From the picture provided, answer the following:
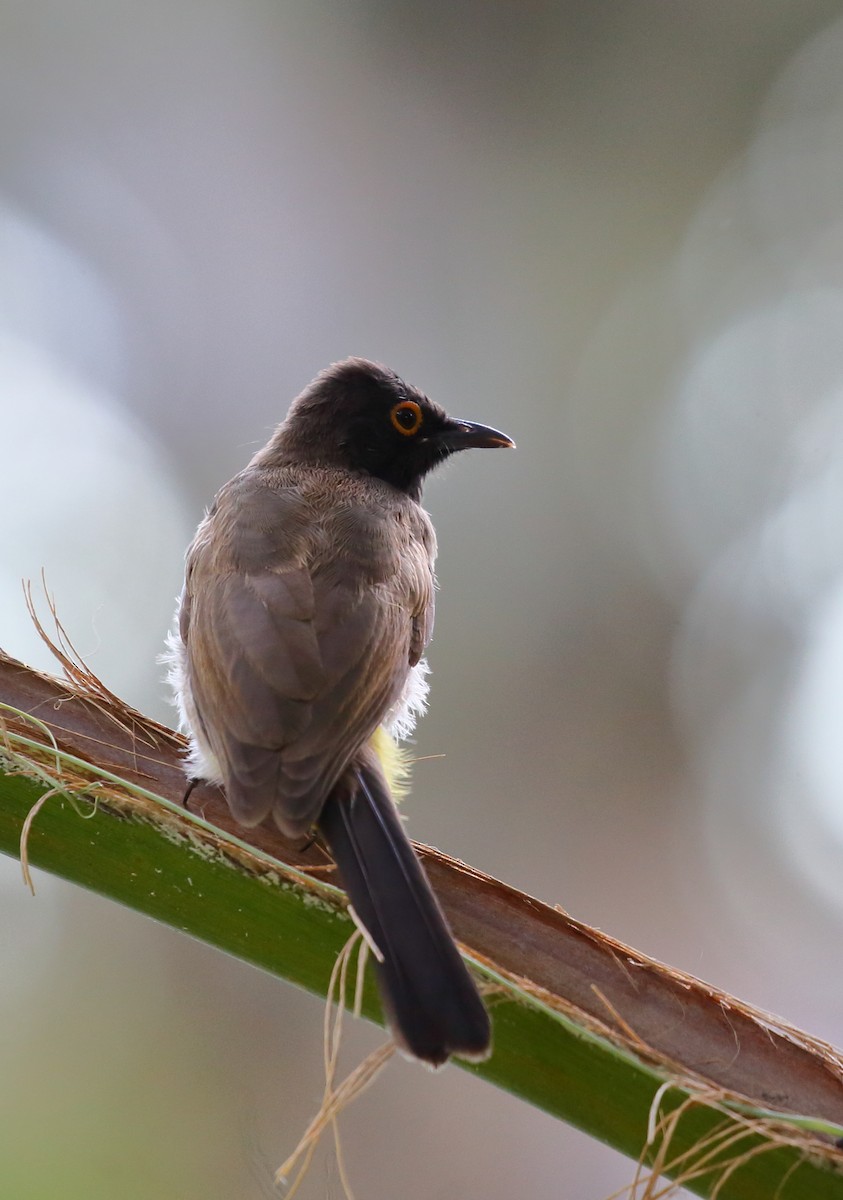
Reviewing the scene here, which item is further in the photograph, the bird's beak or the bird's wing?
the bird's beak

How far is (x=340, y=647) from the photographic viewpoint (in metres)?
2.72

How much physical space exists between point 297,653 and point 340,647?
11 centimetres

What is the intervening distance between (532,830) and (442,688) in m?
0.99

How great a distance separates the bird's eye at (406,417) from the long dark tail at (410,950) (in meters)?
2.14

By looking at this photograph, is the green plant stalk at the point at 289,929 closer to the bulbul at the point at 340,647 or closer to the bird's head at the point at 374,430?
the bulbul at the point at 340,647

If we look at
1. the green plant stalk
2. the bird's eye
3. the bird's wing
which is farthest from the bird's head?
the green plant stalk

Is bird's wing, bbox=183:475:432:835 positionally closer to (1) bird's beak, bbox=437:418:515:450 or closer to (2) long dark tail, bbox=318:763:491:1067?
(2) long dark tail, bbox=318:763:491:1067

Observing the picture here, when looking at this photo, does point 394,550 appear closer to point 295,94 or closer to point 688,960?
point 688,960

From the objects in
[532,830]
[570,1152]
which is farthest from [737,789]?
[570,1152]

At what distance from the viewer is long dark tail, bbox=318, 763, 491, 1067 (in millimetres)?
1744

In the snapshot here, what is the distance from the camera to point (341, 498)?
11.6 feet

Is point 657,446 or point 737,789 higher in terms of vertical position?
point 657,446

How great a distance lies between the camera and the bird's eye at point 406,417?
162 inches

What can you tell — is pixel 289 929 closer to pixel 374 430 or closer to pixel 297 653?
pixel 297 653
